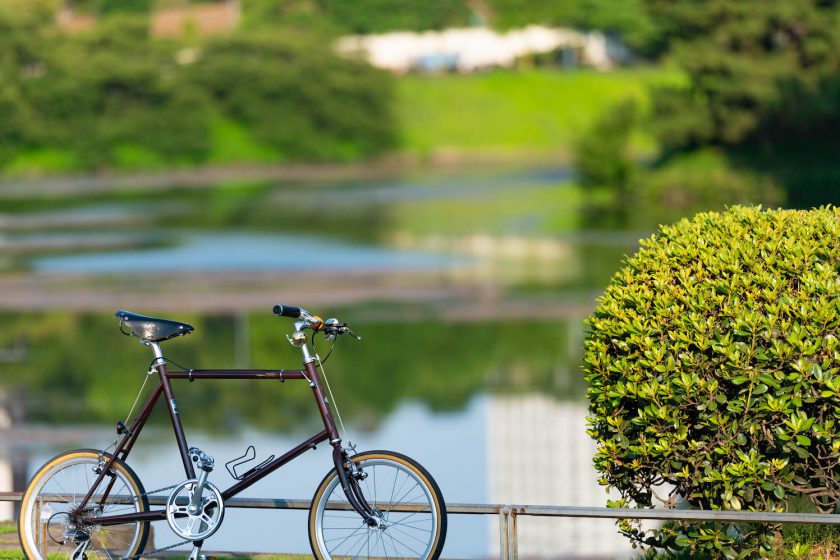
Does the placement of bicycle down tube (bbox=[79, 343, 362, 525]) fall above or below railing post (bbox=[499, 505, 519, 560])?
above

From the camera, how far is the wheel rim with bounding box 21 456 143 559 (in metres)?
6.39

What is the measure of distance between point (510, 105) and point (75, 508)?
6639 centimetres

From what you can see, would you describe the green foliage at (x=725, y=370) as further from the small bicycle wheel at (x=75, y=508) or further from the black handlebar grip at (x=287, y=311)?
the small bicycle wheel at (x=75, y=508)

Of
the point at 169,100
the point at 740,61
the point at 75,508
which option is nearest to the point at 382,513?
the point at 75,508

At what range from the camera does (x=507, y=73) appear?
7612 centimetres

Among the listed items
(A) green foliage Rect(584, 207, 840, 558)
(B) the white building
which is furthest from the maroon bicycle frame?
(B) the white building

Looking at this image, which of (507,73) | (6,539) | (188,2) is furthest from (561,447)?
(188,2)

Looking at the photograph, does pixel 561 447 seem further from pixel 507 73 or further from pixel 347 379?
pixel 507 73

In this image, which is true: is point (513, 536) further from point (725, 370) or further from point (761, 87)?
point (761, 87)

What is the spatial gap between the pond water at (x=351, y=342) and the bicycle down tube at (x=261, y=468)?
2628mm

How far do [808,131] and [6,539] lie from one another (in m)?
37.2

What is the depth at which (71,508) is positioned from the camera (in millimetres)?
6441

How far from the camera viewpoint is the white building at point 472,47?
89.9 meters

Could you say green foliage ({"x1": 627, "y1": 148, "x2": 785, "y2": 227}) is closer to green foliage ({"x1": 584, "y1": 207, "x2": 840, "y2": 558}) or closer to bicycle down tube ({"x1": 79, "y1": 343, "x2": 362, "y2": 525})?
green foliage ({"x1": 584, "y1": 207, "x2": 840, "y2": 558})
